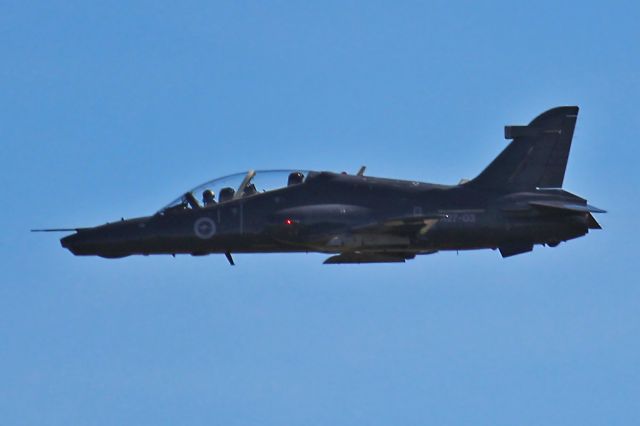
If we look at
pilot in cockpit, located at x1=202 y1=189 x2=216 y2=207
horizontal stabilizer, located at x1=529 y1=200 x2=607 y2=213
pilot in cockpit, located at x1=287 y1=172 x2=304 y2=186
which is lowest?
horizontal stabilizer, located at x1=529 y1=200 x2=607 y2=213

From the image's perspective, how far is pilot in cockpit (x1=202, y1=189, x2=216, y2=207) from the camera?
1688 inches

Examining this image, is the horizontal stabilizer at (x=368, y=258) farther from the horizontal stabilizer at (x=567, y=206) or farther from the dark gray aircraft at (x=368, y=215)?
the horizontal stabilizer at (x=567, y=206)

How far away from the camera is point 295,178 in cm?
4256

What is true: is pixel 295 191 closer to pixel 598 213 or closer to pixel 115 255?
pixel 115 255

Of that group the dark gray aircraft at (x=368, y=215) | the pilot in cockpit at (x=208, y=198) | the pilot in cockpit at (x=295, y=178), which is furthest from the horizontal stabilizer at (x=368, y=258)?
the pilot in cockpit at (x=208, y=198)

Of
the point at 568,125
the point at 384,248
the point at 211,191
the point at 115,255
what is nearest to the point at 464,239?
the point at 384,248

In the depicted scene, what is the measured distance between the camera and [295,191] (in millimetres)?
42219

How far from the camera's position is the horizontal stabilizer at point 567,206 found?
136ft

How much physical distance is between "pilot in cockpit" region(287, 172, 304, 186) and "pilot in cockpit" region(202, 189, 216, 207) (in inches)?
95.1

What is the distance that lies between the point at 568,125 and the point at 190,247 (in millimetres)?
12488

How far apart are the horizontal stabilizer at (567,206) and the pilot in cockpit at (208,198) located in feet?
32.1

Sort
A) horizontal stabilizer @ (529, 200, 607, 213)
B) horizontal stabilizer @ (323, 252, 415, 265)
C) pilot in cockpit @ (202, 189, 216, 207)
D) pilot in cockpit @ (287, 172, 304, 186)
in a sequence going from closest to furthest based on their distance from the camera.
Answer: horizontal stabilizer @ (529, 200, 607, 213), pilot in cockpit @ (287, 172, 304, 186), pilot in cockpit @ (202, 189, 216, 207), horizontal stabilizer @ (323, 252, 415, 265)

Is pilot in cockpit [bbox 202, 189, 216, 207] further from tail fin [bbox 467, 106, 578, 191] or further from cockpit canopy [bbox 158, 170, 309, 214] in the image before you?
tail fin [bbox 467, 106, 578, 191]

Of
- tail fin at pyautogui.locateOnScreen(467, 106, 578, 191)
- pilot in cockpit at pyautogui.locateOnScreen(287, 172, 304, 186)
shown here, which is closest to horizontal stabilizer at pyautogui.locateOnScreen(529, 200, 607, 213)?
tail fin at pyautogui.locateOnScreen(467, 106, 578, 191)
